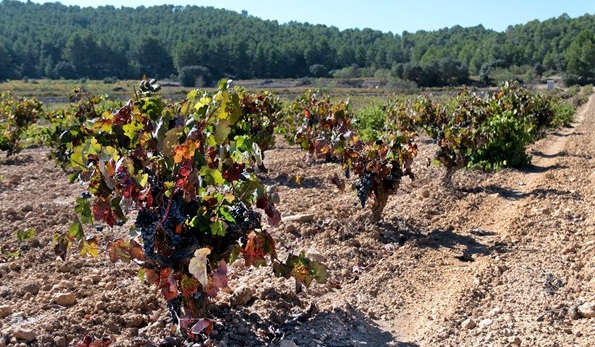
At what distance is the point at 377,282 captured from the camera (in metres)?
5.05

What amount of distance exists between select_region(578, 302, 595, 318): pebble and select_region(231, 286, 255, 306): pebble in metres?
2.33

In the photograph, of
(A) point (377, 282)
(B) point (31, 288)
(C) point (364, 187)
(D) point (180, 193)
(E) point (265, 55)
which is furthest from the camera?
(E) point (265, 55)

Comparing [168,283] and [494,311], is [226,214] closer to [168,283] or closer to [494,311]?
[168,283]

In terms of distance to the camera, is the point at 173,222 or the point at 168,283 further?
the point at 173,222

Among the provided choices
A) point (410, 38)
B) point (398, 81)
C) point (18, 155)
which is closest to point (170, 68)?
point (398, 81)

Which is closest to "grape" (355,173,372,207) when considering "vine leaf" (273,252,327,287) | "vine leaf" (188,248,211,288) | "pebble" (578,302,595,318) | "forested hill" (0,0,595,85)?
"pebble" (578,302,595,318)

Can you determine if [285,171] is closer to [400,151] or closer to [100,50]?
[400,151]

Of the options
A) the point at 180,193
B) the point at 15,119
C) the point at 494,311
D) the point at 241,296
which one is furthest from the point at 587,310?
the point at 15,119

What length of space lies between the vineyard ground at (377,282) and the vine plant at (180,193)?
1.66ft

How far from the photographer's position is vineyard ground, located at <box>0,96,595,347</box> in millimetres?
3902

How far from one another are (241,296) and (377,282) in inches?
54.4

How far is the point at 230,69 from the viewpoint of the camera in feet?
291

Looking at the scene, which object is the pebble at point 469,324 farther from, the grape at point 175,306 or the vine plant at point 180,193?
the grape at point 175,306

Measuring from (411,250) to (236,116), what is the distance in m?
3.26
